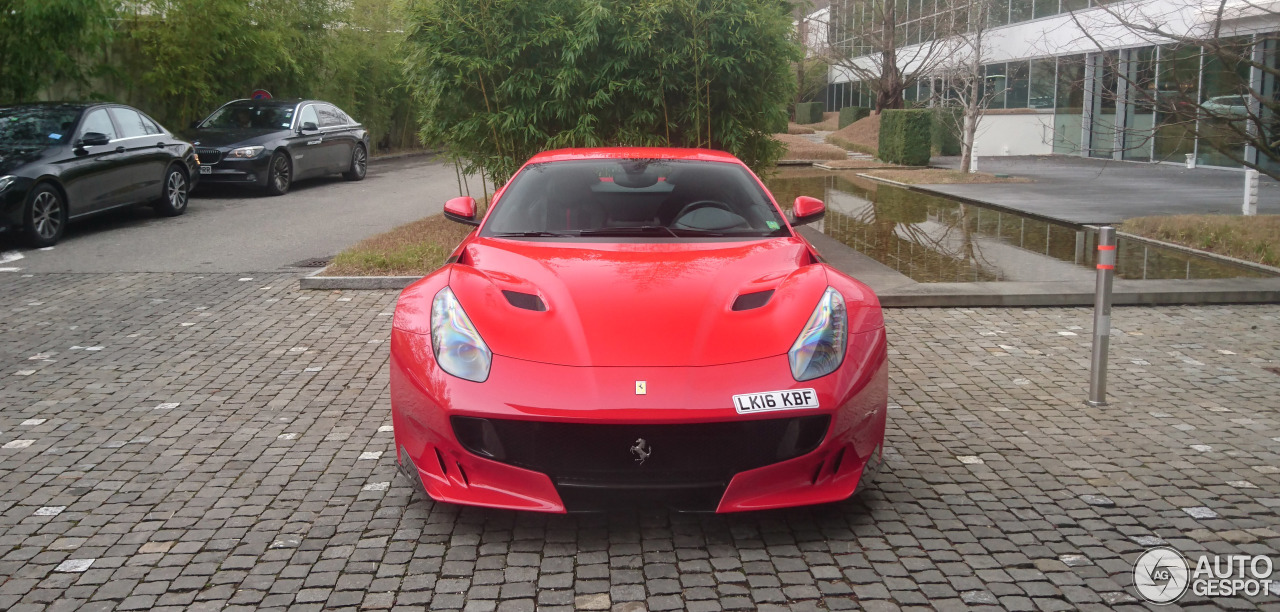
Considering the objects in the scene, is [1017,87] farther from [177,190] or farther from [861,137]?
[177,190]

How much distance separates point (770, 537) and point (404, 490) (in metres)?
1.54

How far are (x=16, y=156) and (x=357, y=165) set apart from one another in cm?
954

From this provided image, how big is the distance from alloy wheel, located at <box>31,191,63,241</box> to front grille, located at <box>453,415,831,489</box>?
9291 millimetres

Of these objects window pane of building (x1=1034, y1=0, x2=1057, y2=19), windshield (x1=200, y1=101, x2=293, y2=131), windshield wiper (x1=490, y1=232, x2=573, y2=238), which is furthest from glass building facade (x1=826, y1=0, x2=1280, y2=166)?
windshield wiper (x1=490, y1=232, x2=573, y2=238)

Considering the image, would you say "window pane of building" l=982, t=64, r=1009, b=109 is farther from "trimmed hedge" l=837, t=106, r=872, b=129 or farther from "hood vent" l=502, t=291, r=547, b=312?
"hood vent" l=502, t=291, r=547, b=312

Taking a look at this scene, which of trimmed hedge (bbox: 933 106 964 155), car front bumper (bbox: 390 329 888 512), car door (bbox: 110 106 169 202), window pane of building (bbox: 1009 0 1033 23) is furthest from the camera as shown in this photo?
window pane of building (bbox: 1009 0 1033 23)

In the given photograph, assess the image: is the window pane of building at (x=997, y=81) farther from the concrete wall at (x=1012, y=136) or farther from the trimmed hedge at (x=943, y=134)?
the trimmed hedge at (x=943, y=134)

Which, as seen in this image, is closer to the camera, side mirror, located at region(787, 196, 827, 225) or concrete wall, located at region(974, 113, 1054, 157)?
side mirror, located at region(787, 196, 827, 225)

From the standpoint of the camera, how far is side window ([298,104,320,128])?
18.2m

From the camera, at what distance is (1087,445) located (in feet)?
16.5

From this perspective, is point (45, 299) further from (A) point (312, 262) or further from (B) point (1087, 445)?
(B) point (1087, 445)

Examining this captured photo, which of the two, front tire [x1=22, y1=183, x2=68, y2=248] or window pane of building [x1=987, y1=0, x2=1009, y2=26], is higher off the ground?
window pane of building [x1=987, y1=0, x2=1009, y2=26]

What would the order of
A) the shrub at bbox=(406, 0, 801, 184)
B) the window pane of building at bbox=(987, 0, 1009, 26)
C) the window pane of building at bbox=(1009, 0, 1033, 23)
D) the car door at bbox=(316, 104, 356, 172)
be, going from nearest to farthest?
1. the shrub at bbox=(406, 0, 801, 184)
2. the car door at bbox=(316, 104, 356, 172)
3. the window pane of building at bbox=(1009, 0, 1033, 23)
4. the window pane of building at bbox=(987, 0, 1009, 26)

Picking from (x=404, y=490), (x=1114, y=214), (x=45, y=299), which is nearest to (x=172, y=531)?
(x=404, y=490)
